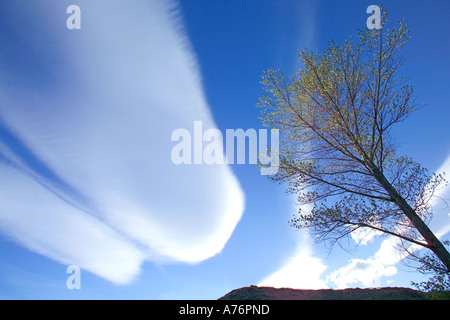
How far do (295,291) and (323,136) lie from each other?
690 cm

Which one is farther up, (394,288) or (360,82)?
(360,82)

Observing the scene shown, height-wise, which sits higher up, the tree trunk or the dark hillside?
the tree trunk

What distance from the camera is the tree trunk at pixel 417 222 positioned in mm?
9297

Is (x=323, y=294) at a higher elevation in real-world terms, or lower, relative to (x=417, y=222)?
lower

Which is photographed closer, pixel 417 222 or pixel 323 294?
pixel 323 294

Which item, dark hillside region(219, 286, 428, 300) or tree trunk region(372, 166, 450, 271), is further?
tree trunk region(372, 166, 450, 271)

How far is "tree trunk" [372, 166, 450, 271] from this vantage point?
9.30 meters

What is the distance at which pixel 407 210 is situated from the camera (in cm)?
1017

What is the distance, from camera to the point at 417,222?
993 cm

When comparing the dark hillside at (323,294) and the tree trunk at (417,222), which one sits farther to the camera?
the tree trunk at (417,222)

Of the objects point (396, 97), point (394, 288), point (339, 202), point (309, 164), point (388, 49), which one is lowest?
point (394, 288)
